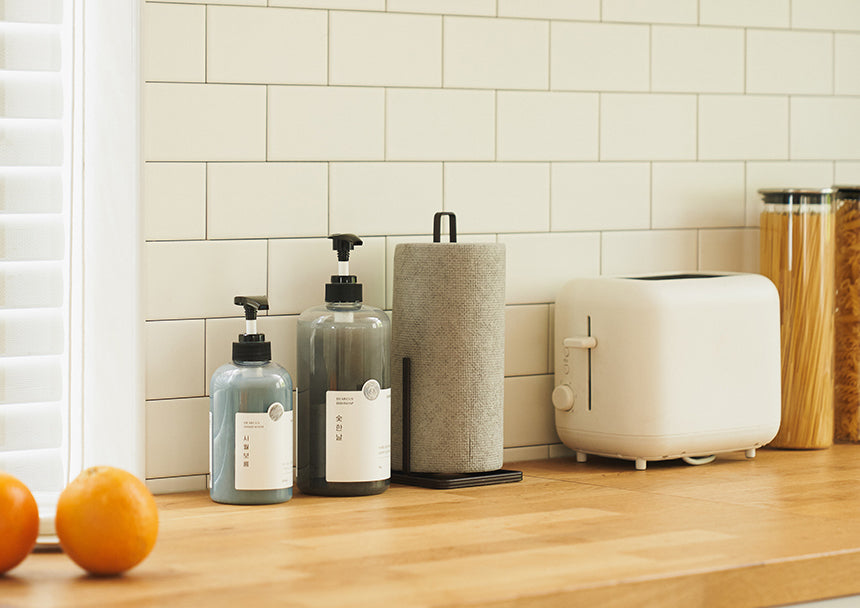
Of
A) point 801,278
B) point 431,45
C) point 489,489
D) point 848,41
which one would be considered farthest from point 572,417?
point 848,41

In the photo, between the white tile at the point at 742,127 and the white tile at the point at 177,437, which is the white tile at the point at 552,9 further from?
the white tile at the point at 177,437

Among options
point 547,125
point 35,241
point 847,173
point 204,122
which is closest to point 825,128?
point 847,173

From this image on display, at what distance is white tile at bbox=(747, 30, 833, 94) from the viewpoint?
1.71 meters

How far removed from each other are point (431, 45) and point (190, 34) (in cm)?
29

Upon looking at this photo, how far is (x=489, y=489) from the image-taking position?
4.43ft

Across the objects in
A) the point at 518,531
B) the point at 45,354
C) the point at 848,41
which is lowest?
the point at 518,531

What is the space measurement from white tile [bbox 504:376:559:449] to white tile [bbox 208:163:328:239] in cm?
33

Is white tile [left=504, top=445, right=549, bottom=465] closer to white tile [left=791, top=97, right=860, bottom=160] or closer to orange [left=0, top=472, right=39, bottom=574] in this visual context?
white tile [left=791, top=97, right=860, bottom=160]

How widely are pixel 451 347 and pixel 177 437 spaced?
0.31 meters

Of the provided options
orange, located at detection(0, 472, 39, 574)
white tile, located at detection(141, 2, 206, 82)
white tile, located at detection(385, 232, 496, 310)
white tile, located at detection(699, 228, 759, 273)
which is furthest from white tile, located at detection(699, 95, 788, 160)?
orange, located at detection(0, 472, 39, 574)

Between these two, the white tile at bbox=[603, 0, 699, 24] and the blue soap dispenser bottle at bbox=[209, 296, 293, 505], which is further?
the white tile at bbox=[603, 0, 699, 24]

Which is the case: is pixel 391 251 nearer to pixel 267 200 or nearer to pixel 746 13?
pixel 267 200

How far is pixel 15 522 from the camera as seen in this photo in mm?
970

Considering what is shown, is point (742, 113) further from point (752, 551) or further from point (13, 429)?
point (13, 429)
